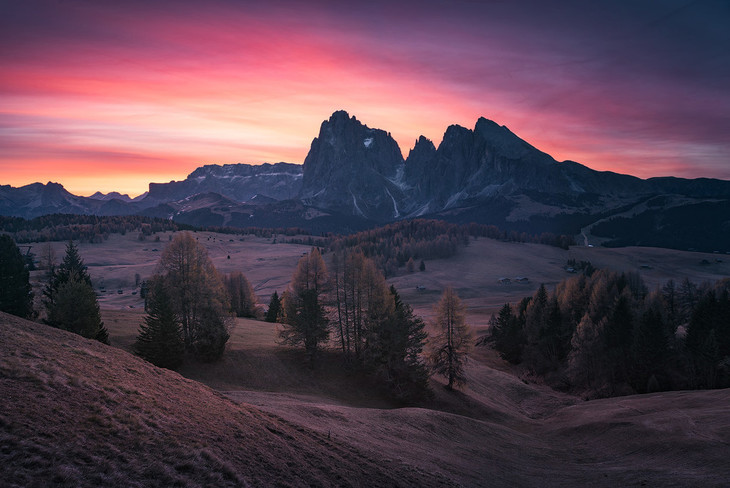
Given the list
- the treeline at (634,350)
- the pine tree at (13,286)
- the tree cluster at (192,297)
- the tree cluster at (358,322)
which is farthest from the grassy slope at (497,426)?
the pine tree at (13,286)

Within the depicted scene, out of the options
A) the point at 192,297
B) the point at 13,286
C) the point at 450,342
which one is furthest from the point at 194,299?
the point at 450,342

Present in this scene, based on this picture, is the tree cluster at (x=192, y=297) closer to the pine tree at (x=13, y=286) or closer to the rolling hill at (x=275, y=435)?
the rolling hill at (x=275, y=435)

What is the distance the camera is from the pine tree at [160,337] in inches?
1622

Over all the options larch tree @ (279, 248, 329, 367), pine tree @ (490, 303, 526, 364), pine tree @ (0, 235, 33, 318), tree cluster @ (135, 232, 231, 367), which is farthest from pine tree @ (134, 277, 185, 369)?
pine tree @ (490, 303, 526, 364)

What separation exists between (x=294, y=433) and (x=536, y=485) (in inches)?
652

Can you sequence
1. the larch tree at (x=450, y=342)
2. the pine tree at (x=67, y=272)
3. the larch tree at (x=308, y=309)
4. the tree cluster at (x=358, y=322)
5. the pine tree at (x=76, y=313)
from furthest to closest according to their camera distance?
the larch tree at (x=450, y=342), the pine tree at (x=67, y=272), the larch tree at (x=308, y=309), the tree cluster at (x=358, y=322), the pine tree at (x=76, y=313)

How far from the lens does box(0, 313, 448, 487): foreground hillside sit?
1258cm

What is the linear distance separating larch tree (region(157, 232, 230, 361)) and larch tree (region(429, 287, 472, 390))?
85.3 ft

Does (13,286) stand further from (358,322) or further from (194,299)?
(358,322)

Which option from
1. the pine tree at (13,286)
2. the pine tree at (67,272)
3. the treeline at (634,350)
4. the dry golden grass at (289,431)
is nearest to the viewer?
the dry golden grass at (289,431)

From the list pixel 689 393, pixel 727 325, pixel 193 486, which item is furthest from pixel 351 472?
pixel 727 325

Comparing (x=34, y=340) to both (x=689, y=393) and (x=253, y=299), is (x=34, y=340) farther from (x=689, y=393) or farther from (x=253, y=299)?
(x=253, y=299)

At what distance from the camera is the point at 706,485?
80.3 feet

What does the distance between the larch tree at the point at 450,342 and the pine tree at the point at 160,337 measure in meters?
30.4
